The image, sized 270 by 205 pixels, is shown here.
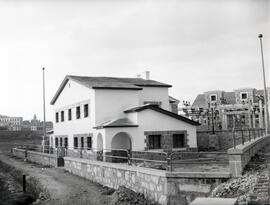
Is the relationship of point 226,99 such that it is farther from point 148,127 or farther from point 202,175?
point 202,175

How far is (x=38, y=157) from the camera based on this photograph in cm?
2919

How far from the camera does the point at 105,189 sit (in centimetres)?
1509

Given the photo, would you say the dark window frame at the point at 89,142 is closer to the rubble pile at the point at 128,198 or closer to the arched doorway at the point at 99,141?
the arched doorway at the point at 99,141

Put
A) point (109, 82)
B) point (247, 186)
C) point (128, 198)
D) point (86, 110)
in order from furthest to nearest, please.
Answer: point (109, 82), point (86, 110), point (128, 198), point (247, 186)

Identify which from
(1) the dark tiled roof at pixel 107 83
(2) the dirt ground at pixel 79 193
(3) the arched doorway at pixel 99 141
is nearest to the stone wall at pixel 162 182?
(2) the dirt ground at pixel 79 193

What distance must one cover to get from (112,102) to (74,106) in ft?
15.2

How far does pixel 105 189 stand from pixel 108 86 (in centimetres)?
939

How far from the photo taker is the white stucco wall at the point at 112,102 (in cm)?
2280

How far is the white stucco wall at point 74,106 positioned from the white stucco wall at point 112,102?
446 millimetres

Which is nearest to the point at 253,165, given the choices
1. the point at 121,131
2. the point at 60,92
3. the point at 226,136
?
the point at 121,131

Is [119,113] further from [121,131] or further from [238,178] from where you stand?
[238,178]

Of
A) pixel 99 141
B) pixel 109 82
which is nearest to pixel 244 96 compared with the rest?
pixel 109 82

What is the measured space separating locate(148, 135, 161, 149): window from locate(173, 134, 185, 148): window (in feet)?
3.94

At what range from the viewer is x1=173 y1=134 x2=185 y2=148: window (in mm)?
22922
